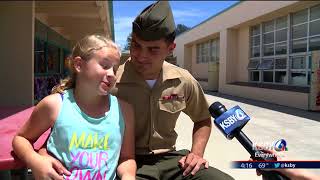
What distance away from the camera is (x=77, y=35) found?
2481cm

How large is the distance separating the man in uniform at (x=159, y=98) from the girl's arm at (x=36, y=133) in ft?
1.86

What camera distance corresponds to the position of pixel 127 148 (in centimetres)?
242

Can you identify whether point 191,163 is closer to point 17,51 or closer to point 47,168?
point 47,168

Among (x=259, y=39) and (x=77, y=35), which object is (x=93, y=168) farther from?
(x=77, y=35)

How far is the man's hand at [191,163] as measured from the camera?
257 cm

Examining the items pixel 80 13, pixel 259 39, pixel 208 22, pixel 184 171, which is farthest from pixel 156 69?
pixel 208 22

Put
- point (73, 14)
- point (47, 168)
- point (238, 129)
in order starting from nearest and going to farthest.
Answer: point (238, 129), point (47, 168), point (73, 14)

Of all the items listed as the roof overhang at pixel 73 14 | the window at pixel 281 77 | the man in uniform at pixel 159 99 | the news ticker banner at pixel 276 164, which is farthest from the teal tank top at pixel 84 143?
the window at pixel 281 77

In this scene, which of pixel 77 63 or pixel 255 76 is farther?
pixel 255 76

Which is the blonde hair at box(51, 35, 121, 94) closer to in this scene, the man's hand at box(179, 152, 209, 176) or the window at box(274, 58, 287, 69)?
the man's hand at box(179, 152, 209, 176)

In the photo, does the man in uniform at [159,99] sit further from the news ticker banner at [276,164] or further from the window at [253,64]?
the window at [253,64]

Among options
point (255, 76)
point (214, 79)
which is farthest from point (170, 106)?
point (214, 79)

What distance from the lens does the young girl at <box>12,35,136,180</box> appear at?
2180mm

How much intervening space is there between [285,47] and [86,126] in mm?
17482
